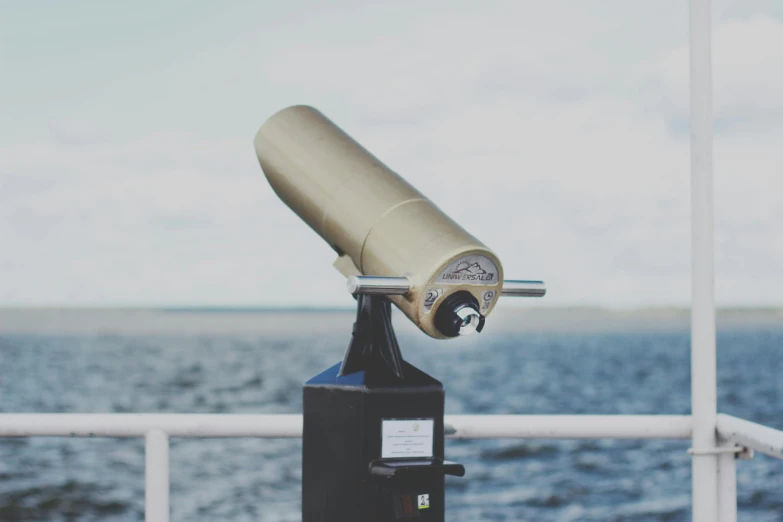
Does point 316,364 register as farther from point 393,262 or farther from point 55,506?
point 393,262

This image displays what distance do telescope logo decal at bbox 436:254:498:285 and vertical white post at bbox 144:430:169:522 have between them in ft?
2.86

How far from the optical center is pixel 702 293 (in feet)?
6.54

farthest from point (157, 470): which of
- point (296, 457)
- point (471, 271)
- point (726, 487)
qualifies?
point (296, 457)

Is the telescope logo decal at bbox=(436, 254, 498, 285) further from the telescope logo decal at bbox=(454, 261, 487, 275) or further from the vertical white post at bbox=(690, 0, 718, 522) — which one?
the vertical white post at bbox=(690, 0, 718, 522)

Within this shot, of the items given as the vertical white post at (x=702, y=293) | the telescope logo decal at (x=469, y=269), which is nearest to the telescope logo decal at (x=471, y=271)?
the telescope logo decal at (x=469, y=269)

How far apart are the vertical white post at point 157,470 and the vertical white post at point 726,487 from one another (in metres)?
1.15

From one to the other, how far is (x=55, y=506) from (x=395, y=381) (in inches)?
528

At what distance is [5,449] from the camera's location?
18812mm

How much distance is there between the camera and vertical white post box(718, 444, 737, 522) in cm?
198

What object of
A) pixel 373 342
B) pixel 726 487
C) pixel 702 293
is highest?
pixel 702 293

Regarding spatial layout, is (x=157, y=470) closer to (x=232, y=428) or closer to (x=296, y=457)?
(x=232, y=428)

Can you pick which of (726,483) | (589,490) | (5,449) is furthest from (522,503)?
(726,483)

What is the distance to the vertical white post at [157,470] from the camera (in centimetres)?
189

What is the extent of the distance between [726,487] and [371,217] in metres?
1.08
